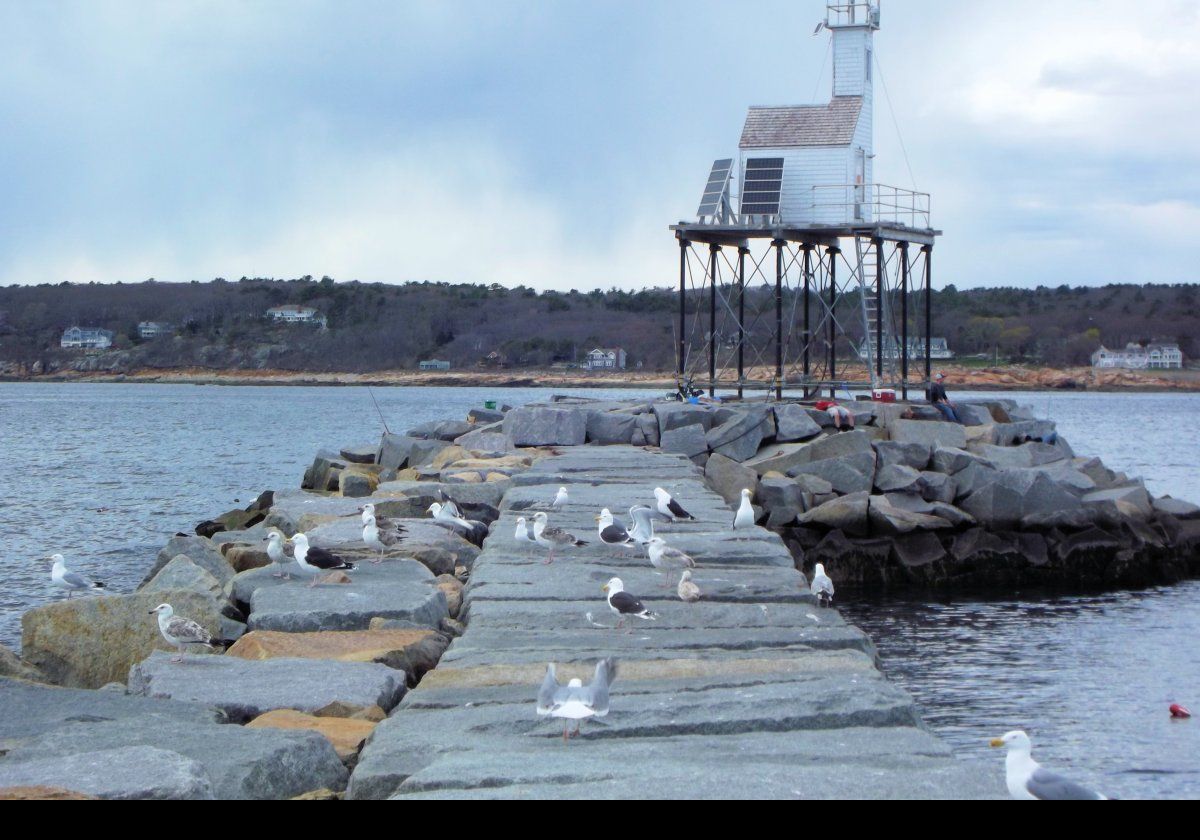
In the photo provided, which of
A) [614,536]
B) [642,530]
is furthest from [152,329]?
[642,530]

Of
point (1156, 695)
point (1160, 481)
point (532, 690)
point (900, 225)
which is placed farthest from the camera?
point (1160, 481)

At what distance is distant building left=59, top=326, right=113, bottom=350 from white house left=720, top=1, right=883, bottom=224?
114 metres

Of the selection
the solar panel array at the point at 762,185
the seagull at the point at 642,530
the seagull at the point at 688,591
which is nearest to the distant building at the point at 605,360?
the solar panel array at the point at 762,185

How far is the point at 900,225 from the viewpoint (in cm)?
2981

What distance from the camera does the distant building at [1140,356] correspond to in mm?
114188

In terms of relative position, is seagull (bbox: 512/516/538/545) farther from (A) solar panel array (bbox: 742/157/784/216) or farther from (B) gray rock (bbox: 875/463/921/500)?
(A) solar panel array (bbox: 742/157/784/216)

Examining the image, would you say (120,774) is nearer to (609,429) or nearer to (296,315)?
(609,429)

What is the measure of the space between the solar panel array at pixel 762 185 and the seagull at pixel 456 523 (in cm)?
1854

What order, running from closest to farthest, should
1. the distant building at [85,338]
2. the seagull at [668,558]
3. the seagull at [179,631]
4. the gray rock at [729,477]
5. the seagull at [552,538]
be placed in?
the seagull at [179,631] → the seagull at [668,558] → the seagull at [552,538] → the gray rock at [729,477] → the distant building at [85,338]

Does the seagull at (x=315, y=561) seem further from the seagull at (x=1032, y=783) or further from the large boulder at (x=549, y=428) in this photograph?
the large boulder at (x=549, y=428)
